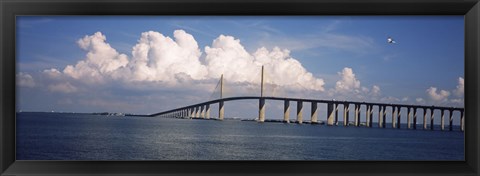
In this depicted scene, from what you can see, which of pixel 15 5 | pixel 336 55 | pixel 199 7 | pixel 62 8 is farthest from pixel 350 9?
pixel 336 55

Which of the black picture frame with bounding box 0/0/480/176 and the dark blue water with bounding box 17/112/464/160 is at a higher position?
the black picture frame with bounding box 0/0/480/176

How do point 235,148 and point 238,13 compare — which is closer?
point 238,13

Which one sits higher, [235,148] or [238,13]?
[238,13]

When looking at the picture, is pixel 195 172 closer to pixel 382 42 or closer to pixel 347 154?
pixel 347 154

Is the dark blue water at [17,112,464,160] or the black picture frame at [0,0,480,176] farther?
the dark blue water at [17,112,464,160]

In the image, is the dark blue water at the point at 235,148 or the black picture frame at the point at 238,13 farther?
the dark blue water at the point at 235,148

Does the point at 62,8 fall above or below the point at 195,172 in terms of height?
above

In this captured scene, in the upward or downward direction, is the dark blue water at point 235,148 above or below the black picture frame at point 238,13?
below

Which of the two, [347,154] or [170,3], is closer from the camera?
[170,3]
